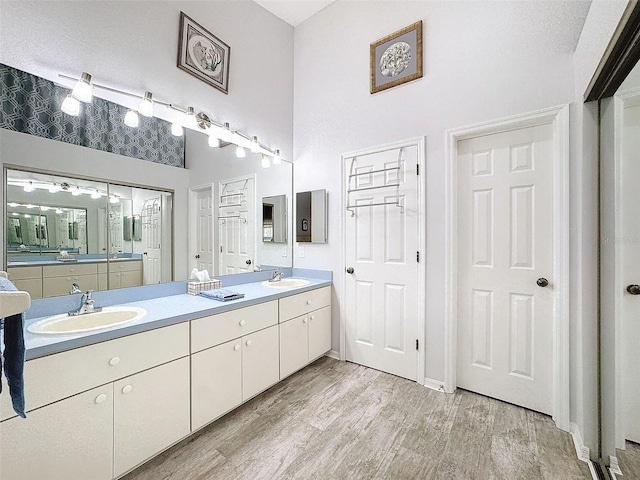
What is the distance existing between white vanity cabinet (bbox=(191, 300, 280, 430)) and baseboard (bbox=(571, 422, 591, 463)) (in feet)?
6.16

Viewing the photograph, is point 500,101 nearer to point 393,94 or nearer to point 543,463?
point 393,94

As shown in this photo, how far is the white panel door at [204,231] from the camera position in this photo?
2281 millimetres

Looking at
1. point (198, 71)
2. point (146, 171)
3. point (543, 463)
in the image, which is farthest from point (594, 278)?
point (198, 71)

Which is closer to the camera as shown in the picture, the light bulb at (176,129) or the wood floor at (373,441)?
the wood floor at (373,441)

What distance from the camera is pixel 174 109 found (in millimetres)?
2107

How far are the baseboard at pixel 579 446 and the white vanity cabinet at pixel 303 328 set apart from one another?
5.95 feet

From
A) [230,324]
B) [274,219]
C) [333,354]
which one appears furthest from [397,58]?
[333,354]

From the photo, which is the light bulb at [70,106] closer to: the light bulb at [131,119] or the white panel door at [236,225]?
the light bulb at [131,119]

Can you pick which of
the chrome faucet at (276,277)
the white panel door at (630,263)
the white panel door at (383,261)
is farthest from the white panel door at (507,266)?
the chrome faucet at (276,277)

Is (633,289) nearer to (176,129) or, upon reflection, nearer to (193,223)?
(193,223)

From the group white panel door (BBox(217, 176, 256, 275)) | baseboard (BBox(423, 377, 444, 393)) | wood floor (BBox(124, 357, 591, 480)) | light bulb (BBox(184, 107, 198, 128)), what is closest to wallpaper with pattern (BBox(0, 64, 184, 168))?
light bulb (BBox(184, 107, 198, 128))

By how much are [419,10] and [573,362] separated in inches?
111

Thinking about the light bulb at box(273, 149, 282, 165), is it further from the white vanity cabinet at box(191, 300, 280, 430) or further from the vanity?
the white vanity cabinet at box(191, 300, 280, 430)

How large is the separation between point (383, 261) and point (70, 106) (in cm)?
237
